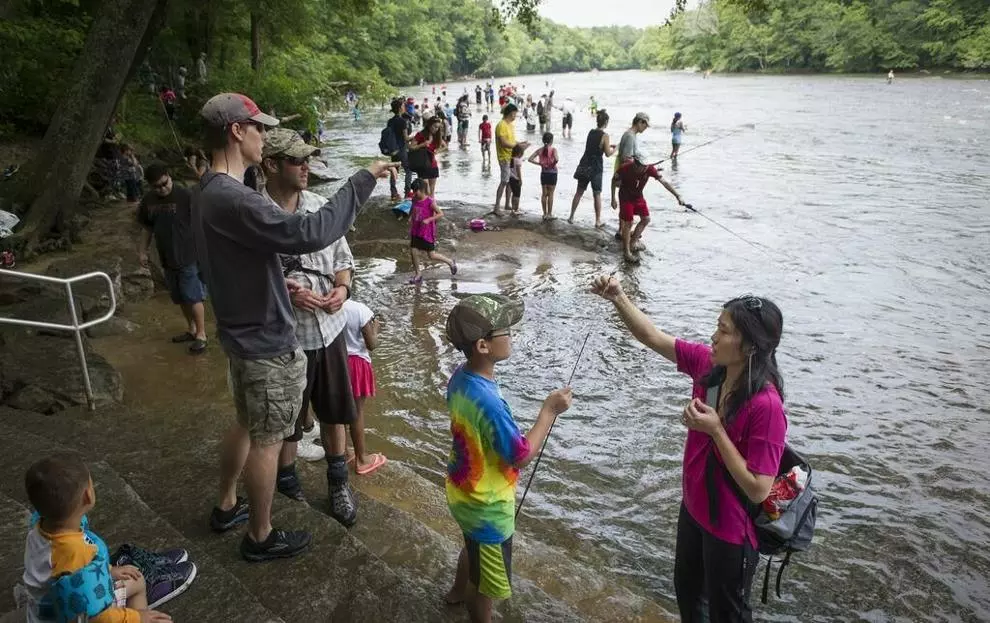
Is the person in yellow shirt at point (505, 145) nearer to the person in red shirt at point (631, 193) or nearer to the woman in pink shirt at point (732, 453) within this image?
the person in red shirt at point (631, 193)

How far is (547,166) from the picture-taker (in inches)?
466

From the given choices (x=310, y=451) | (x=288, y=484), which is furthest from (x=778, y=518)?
(x=310, y=451)

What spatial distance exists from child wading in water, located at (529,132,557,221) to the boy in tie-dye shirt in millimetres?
9402

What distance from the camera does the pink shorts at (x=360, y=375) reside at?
4246 mm

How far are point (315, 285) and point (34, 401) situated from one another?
113 inches

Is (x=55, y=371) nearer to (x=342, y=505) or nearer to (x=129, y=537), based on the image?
(x=129, y=537)

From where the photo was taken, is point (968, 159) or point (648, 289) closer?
point (648, 289)

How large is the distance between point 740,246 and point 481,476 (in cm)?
1050

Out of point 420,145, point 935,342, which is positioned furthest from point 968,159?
point 420,145

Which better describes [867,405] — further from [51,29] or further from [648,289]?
[51,29]

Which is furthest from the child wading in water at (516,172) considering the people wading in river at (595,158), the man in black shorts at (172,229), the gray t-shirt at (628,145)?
the man in black shorts at (172,229)

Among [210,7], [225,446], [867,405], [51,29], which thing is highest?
[210,7]

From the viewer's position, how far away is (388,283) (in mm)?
9438

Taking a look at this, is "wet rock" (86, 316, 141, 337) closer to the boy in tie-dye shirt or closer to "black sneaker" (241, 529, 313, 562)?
"black sneaker" (241, 529, 313, 562)
